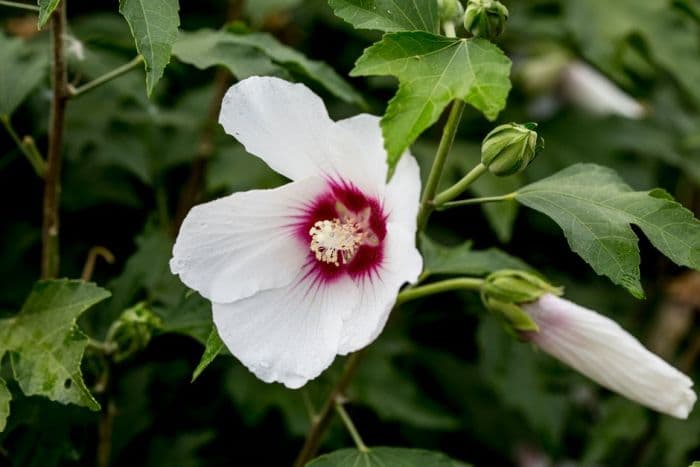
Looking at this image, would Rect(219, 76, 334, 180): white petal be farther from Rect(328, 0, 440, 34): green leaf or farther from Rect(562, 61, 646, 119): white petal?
Rect(562, 61, 646, 119): white petal

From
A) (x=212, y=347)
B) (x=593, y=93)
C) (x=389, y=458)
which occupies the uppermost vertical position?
(x=212, y=347)

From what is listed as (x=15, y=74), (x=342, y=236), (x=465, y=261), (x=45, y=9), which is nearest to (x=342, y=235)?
(x=342, y=236)

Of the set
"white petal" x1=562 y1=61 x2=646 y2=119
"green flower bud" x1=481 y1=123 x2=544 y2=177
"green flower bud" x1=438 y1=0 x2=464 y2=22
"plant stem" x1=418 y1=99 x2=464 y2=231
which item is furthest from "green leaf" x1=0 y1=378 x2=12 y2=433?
"white petal" x1=562 y1=61 x2=646 y2=119

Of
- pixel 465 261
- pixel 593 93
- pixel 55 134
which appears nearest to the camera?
pixel 55 134

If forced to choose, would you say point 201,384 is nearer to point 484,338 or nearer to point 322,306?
point 484,338

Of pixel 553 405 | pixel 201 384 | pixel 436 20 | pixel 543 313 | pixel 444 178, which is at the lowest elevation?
pixel 553 405

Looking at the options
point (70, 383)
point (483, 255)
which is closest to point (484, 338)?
point (483, 255)

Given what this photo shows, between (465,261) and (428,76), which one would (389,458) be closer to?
(465,261)
